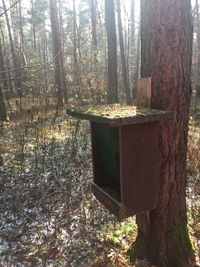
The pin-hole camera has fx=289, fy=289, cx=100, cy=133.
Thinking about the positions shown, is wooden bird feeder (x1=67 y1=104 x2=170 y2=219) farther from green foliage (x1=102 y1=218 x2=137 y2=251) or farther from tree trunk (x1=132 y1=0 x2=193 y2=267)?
green foliage (x1=102 y1=218 x2=137 y2=251)

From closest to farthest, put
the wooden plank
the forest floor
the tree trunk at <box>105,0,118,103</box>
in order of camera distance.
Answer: the wooden plank
the forest floor
the tree trunk at <box>105,0,118,103</box>

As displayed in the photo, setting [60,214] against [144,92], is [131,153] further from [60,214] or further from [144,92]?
[60,214]

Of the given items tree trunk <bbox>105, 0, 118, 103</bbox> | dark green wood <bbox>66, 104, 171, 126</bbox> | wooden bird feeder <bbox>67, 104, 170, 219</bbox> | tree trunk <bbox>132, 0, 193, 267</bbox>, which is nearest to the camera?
dark green wood <bbox>66, 104, 171, 126</bbox>

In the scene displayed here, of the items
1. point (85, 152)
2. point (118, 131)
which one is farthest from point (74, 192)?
point (118, 131)

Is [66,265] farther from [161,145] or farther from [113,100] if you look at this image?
[113,100]

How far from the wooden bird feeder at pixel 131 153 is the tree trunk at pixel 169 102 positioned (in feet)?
0.54

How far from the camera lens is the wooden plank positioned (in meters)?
2.39

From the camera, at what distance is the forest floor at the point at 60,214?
10.3 ft

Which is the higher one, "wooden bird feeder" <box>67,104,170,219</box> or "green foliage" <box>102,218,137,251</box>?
"wooden bird feeder" <box>67,104,170,219</box>

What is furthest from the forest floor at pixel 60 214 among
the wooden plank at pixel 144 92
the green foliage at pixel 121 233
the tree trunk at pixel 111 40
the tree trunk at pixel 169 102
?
the tree trunk at pixel 111 40

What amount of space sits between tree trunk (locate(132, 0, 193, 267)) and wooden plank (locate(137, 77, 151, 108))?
45 mm

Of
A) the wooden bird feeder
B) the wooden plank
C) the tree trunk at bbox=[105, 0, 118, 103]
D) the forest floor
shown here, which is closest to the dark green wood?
the wooden bird feeder

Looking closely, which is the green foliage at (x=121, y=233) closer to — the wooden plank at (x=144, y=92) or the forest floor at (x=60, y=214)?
the forest floor at (x=60, y=214)

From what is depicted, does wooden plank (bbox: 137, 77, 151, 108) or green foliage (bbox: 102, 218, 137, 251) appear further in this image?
green foliage (bbox: 102, 218, 137, 251)
